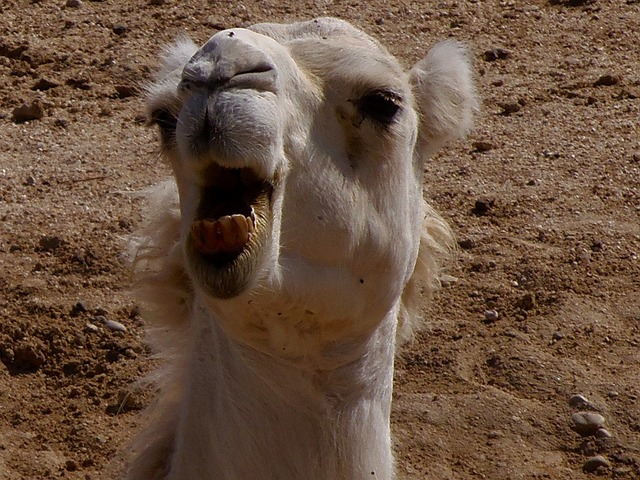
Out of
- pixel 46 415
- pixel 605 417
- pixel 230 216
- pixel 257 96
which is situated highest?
pixel 257 96

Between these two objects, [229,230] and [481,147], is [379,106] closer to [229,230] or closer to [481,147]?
[229,230]

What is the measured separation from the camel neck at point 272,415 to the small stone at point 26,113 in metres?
4.02

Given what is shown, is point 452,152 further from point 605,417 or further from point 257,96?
point 257,96

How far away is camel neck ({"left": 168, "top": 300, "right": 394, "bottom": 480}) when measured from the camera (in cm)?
339

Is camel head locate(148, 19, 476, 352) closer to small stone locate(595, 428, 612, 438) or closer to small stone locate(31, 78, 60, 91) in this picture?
small stone locate(595, 428, 612, 438)

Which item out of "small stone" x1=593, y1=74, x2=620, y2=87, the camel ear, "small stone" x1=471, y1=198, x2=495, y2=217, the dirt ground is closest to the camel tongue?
the camel ear

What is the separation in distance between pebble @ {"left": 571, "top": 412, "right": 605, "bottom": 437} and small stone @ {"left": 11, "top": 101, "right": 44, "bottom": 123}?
136 inches

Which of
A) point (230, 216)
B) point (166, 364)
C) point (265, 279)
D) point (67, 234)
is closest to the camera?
point (230, 216)

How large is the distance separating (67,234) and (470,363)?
6.57 feet

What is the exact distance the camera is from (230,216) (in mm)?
2834

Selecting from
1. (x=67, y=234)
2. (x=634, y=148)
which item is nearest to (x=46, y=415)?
(x=67, y=234)

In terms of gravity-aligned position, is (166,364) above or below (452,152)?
above

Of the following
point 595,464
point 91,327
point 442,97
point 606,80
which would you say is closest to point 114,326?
point 91,327

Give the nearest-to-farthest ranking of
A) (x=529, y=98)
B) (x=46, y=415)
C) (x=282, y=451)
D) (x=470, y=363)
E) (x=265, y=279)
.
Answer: (x=265, y=279) < (x=282, y=451) < (x=46, y=415) < (x=470, y=363) < (x=529, y=98)
